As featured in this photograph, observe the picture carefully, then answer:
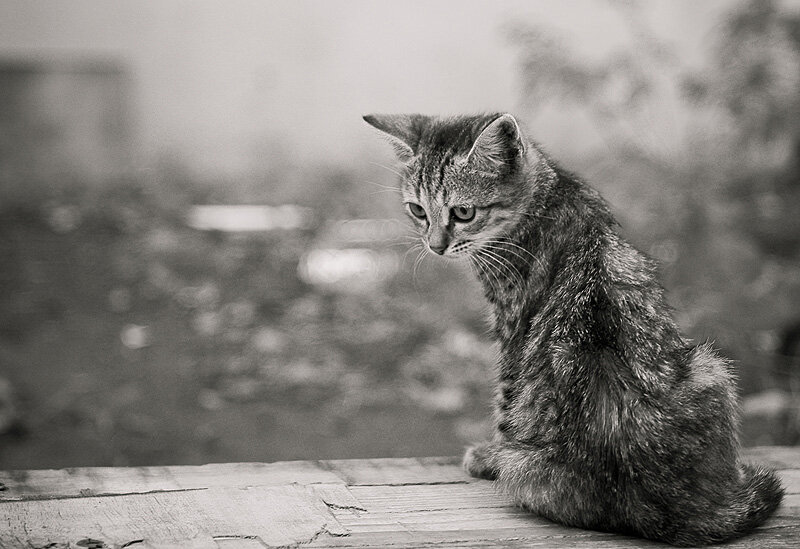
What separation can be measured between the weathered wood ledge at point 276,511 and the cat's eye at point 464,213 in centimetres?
71

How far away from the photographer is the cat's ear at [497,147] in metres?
2.29

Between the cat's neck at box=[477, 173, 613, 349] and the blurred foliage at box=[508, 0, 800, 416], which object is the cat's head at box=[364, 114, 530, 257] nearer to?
the cat's neck at box=[477, 173, 613, 349]

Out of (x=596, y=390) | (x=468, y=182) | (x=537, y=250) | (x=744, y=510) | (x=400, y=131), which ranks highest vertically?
(x=400, y=131)

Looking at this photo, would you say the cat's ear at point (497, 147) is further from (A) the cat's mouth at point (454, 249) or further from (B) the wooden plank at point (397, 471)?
(B) the wooden plank at point (397, 471)

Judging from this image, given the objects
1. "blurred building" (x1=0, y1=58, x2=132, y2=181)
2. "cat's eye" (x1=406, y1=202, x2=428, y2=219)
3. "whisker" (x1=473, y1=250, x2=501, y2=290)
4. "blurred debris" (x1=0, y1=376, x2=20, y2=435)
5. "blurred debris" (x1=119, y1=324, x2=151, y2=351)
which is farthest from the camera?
"blurred building" (x1=0, y1=58, x2=132, y2=181)

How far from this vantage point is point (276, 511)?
1.91m

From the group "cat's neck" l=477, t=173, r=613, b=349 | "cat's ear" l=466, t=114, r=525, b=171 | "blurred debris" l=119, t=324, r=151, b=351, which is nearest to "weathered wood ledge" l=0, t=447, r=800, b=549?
"cat's neck" l=477, t=173, r=613, b=349

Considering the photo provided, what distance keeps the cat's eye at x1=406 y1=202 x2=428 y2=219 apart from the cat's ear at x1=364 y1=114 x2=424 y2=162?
5.6 inches

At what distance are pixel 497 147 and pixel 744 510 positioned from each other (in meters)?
1.10

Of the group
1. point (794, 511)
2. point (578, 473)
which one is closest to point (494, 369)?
point (578, 473)

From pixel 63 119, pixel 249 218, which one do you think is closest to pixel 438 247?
pixel 249 218

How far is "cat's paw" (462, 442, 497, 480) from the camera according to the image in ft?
7.23

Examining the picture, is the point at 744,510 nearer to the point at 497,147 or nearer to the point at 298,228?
the point at 497,147

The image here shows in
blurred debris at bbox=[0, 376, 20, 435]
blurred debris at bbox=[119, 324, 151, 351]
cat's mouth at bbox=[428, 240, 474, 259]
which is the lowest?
blurred debris at bbox=[0, 376, 20, 435]
